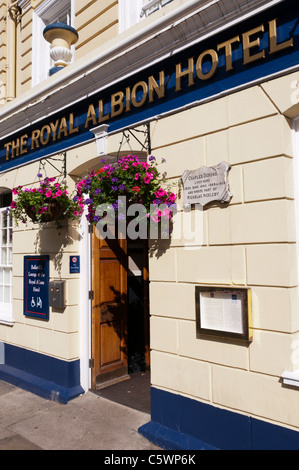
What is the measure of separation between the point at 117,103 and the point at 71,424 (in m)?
4.08

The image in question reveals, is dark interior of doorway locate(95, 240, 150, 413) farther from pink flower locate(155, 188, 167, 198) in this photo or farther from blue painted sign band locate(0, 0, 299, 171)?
pink flower locate(155, 188, 167, 198)

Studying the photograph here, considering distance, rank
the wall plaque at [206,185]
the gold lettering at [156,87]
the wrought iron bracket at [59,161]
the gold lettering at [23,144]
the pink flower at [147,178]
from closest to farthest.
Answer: the wall plaque at [206,185] → the pink flower at [147,178] → the gold lettering at [156,87] → the wrought iron bracket at [59,161] → the gold lettering at [23,144]

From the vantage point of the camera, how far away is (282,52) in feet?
10.5

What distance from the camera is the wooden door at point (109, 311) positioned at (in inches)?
207

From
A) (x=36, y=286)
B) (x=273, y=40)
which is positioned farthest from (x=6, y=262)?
(x=273, y=40)

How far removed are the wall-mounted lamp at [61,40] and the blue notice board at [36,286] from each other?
3.32m

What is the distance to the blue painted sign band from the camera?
127 inches

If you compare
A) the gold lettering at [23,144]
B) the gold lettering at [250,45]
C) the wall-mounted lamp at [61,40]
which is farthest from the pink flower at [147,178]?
the wall-mounted lamp at [61,40]

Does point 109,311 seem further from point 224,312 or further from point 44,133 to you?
point 44,133

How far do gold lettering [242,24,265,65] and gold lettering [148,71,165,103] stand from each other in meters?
1.04

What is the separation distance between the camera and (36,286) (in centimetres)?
564

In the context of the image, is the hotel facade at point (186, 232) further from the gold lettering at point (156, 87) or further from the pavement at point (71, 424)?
the pavement at point (71, 424)
